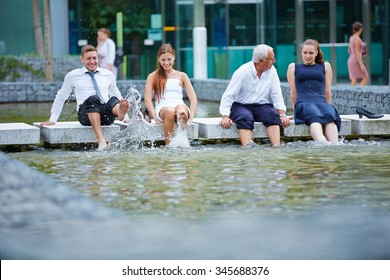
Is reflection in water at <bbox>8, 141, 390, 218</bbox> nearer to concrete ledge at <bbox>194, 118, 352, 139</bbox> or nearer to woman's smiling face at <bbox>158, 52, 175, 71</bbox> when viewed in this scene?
concrete ledge at <bbox>194, 118, 352, 139</bbox>

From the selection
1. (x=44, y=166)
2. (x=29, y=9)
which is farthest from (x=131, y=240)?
(x=29, y=9)

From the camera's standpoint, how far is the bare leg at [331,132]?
47.0 feet

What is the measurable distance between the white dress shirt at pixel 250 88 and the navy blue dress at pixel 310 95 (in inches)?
10.6

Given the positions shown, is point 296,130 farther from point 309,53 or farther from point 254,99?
point 309,53

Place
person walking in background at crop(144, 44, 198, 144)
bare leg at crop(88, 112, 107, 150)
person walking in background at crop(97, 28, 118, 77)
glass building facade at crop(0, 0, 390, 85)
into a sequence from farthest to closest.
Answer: glass building facade at crop(0, 0, 390, 85), person walking in background at crop(97, 28, 118, 77), person walking in background at crop(144, 44, 198, 144), bare leg at crop(88, 112, 107, 150)

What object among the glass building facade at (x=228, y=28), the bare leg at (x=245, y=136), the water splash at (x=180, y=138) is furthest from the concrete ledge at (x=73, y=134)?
the glass building facade at (x=228, y=28)

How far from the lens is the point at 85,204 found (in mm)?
7902

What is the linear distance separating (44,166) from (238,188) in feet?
9.62

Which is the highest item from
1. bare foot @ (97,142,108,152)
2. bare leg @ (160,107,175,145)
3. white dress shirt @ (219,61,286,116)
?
white dress shirt @ (219,61,286,116)

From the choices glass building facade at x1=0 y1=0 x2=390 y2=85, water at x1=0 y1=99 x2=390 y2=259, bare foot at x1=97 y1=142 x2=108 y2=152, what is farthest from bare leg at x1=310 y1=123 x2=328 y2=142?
glass building facade at x1=0 y1=0 x2=390 y2=85

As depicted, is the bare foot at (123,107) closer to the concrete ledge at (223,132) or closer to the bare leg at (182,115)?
the bare leg at (182,115)

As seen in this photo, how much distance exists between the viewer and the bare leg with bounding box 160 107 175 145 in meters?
14.2
